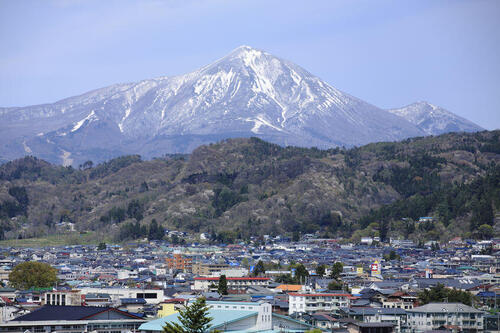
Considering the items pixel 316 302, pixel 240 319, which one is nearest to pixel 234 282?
pixel 316 302

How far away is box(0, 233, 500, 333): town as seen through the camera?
5047 cm

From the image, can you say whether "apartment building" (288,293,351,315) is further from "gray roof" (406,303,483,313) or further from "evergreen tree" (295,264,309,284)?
"evergreen tree" (295,264,309,284)

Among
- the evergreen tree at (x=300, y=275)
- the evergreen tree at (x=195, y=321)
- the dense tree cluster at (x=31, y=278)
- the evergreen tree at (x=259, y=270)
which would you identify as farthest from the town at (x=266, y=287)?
the evergreen tree at (x=195, y=321)

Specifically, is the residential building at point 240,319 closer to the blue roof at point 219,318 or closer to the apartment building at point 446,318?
the blue roof at point 219,318

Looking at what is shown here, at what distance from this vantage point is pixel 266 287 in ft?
265

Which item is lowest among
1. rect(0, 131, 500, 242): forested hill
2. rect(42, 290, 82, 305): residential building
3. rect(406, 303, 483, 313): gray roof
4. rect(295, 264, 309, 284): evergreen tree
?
rect(295, 264, 309, 284): evergreen tree

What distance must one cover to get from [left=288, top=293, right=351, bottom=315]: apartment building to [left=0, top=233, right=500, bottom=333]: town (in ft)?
0.28

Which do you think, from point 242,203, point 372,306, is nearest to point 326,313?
point 372,306

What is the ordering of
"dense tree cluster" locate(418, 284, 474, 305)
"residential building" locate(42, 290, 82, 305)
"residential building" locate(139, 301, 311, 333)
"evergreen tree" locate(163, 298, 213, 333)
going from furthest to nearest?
"dense tree cluster" locate(418, 284, 474, 305), "residential building" locate(42, 290, 82, 305), "residential building" locate(139, 301, 311, 333), "evergreen tree" locate(163, 298, 213, 333)

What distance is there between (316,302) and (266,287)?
18.9 metres

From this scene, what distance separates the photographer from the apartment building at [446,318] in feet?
185

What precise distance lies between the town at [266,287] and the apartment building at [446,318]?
63 millimetres

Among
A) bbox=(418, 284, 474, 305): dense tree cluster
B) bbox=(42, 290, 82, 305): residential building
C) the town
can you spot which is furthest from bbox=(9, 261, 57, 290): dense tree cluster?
bbox=(418, 284, 474, 305): dense tree cluster

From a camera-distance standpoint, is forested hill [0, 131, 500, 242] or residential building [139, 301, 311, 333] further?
forested hill [0, 131, 500, 242]
